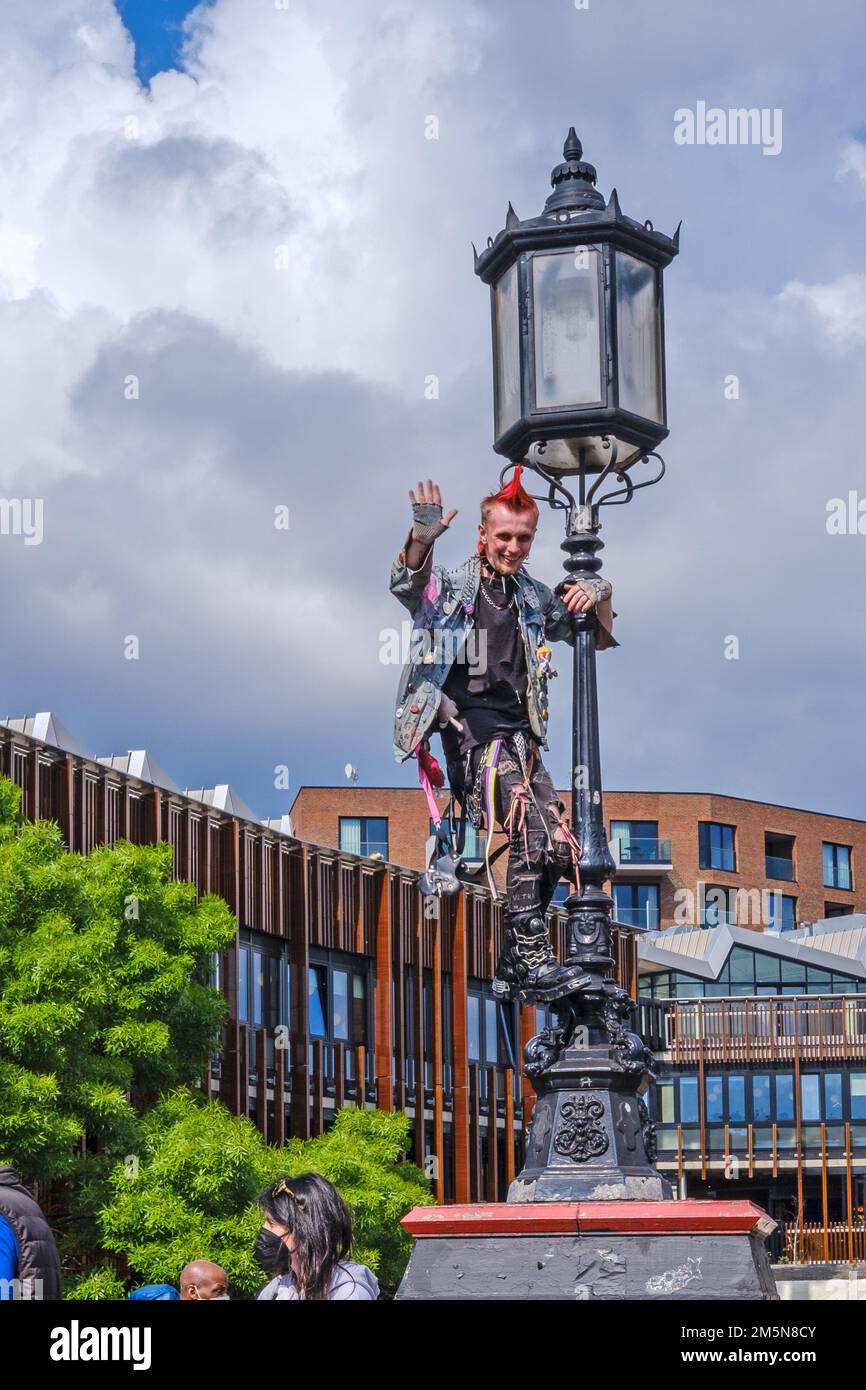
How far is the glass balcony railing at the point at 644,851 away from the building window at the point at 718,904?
204 cm

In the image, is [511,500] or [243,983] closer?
[511,500]

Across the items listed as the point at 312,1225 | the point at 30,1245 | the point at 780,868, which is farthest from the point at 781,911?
the point at 312,1225

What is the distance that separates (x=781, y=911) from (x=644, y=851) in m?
7.16

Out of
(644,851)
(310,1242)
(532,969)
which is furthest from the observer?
(644,851)

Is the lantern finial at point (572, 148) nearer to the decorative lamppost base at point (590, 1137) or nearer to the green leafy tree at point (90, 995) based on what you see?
the decorative lamppost base at point (590, 1137)

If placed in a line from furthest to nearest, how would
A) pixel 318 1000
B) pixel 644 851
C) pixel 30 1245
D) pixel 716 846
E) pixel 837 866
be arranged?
1. pixel 837 866
2. pixel 716 846
3. pixel 644 851
4. pixel 318 1000
5. pixel 30 1245

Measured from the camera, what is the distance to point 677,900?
8806 centimetres

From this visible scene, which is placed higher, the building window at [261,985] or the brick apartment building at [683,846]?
the brick apartment building at [683,846]

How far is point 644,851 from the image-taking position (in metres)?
87.9

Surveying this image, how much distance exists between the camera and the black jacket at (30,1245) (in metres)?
7.04

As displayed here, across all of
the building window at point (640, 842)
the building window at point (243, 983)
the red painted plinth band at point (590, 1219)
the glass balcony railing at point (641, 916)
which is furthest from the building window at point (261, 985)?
the red painted plinth band at point (590, 1219)

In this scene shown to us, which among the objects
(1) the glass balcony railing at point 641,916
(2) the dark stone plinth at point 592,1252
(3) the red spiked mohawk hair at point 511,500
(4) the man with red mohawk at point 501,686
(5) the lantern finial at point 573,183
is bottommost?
(2) the dark stone plinth at point 592,1252

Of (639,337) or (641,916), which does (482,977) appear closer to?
(641,916)

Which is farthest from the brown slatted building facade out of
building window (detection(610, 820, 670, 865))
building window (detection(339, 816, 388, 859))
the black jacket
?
the black jacket
